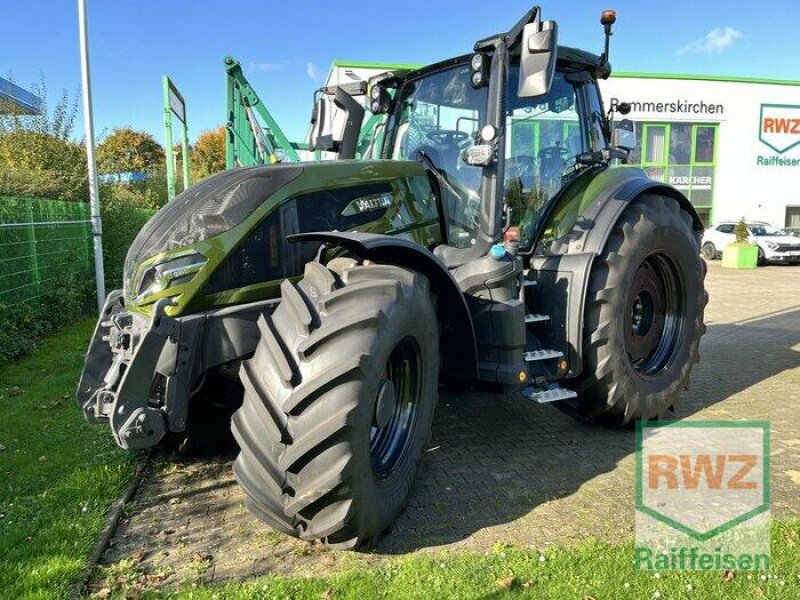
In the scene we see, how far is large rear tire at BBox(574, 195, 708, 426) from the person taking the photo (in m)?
4.27

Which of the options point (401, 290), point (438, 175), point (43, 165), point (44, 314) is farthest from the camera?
point (43, 165)

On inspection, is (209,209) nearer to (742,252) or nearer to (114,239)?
(114,239)

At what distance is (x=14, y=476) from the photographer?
396cm

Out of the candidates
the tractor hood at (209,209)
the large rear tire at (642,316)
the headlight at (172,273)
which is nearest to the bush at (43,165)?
the tractor hood at (209,209)

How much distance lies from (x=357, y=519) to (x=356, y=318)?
35.3 inches

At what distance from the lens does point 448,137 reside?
175 inches

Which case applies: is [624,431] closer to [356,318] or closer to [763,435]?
[763,435]

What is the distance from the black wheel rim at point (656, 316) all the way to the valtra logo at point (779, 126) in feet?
86.5

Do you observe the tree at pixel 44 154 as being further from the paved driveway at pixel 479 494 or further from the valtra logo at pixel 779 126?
the valtra logo at pixel 779 126

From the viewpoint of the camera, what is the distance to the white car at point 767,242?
2091cm

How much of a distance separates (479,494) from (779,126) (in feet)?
96.9

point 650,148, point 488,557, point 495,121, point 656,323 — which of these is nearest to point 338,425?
point 488,557

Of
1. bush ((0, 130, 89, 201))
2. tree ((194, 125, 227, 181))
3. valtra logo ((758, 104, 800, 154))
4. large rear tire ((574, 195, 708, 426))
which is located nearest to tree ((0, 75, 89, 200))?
bush ((0, 130, 89, 201))

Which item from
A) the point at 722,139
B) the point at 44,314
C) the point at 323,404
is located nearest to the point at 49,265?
the point at 44,314
